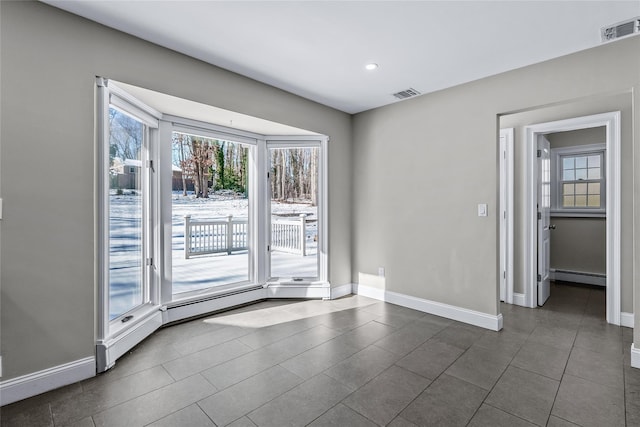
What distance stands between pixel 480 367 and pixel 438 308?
1.19 meters

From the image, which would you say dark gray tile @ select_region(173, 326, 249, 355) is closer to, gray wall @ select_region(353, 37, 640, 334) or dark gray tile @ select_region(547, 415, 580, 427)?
gray wall @ select_region(353, 37, 640, 334)

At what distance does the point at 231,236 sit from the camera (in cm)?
412

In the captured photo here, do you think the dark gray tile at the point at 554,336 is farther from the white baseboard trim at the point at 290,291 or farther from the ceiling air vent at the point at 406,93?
the ceiling air vent at the point at 406,93

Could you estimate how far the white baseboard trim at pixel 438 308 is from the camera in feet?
10.5

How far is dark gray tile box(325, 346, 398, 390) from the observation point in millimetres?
2238

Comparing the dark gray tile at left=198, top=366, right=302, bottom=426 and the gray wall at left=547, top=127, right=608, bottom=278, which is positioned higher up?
the gray wall at left=547, top=127, right=608, bottom=278

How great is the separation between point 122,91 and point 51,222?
1167mm

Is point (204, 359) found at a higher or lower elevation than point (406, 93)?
lower

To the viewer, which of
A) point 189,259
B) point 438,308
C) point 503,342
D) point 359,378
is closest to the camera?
point 359,378

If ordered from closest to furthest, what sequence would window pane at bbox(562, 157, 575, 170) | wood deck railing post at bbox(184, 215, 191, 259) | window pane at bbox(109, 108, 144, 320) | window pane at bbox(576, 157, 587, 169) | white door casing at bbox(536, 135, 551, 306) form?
window pane at bbox(109, 108, 144, 320), wood deck railing post at bbox(184, 215, 191, 259), white door casing at bbox(536, 135, 551, 306), window pane at bbox(576, 157, 587, 169), window pane at bbox(562, 157, 575, 170)

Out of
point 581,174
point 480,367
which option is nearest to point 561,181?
point 581,174

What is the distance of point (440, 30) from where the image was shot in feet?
7.84

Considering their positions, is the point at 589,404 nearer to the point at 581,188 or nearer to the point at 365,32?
the point at 365,32

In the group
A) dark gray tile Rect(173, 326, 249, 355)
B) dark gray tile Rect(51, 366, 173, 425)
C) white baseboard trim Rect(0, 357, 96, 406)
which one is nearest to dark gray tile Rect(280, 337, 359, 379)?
dark gray tile Rect(173, 326, 249, 355)
